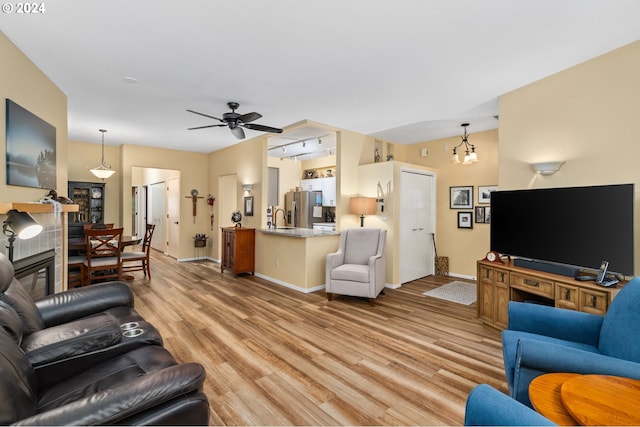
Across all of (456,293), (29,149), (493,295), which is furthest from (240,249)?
(493,295)

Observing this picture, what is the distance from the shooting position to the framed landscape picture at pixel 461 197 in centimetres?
519

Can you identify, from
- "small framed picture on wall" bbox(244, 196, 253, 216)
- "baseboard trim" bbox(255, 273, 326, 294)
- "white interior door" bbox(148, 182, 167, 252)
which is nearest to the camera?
"baseboard trim" bbox(255, 273, 326, 294)

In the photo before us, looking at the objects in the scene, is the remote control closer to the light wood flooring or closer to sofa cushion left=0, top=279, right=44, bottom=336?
the light wood flooring

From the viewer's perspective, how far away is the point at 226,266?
18.9ft

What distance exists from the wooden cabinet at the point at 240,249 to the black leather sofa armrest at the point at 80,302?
2992mm

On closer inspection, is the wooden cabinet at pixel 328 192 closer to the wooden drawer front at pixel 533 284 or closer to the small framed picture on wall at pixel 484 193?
the small framed picture on wall at pixel 484 193

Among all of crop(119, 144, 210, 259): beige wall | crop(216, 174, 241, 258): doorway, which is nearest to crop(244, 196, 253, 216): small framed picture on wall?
crop(216, 174, 241, 258): doorway

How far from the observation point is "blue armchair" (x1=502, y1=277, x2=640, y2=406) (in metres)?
1.43

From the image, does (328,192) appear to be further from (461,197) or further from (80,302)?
(80,302)

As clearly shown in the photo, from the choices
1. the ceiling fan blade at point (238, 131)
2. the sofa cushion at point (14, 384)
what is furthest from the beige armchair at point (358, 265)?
the sofa cushion at point (14, 384)

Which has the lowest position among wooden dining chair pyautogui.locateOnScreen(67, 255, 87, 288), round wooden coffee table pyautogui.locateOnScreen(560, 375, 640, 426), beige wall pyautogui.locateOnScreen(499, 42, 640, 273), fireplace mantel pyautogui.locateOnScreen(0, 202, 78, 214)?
wooden dining chair pyautogui.locateOnScreen(67, 255, 87, 288)

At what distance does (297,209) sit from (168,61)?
468cm

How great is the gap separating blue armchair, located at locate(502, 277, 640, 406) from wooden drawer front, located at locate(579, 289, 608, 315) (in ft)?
1.74

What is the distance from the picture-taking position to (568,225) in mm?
2602
